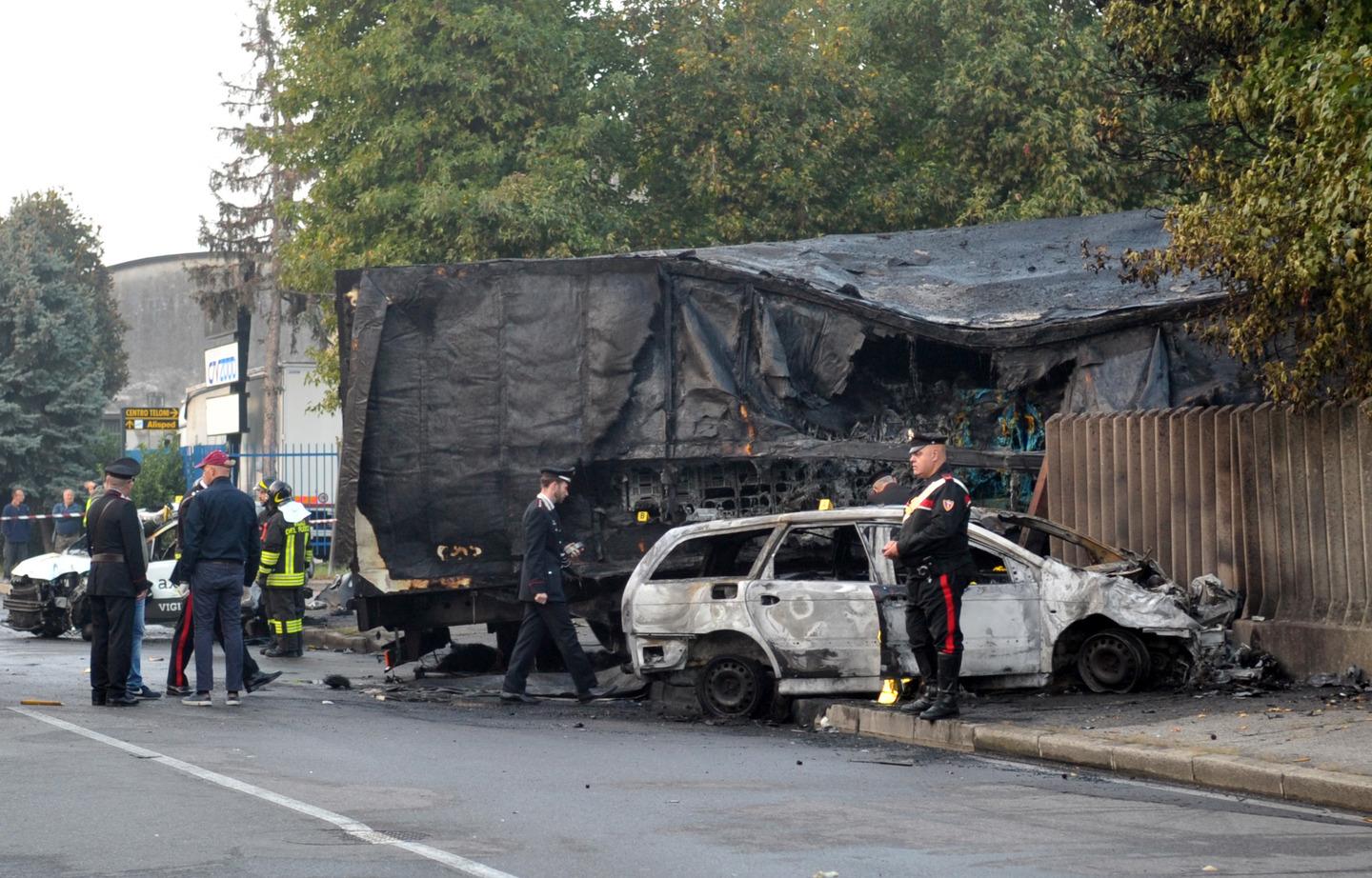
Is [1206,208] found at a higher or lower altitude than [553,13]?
lower

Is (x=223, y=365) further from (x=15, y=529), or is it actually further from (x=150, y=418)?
(x=15, y=529)

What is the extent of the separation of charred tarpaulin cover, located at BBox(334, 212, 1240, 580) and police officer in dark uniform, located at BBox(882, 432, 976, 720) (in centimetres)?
377

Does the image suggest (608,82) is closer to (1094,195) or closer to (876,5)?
(876,5)

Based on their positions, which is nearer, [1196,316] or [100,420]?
[1196,316]

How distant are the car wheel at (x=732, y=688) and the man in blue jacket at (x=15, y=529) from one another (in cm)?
2195

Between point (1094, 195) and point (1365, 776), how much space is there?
18661 millimetres

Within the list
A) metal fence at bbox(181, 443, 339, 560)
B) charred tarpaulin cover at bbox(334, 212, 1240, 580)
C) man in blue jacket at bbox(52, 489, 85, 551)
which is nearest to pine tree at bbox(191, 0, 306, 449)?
metal fence at bbox(181, 443, 339, 560)

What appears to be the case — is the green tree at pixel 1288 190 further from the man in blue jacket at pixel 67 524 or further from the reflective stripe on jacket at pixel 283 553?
the man in blue jacket at pixel 67 524

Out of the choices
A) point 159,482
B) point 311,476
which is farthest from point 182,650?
point 159,482

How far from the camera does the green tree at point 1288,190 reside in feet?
32.2

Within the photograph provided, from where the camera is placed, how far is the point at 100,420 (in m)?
42.7

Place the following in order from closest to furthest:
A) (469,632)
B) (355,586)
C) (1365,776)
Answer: (1365,776) < (355,586) < (469,632)

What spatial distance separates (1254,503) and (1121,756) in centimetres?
422

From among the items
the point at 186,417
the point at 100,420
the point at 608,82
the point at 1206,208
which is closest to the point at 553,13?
the point at 608,82
